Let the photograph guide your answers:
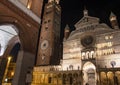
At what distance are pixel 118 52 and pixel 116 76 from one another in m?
5.47

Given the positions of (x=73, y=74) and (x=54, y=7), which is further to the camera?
(x=54, y=7)

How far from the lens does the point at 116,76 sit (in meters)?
24.0

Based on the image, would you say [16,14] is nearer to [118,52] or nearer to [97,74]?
[97,74]

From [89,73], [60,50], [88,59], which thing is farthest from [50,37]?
[89,73]

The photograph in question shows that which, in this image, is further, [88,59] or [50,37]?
[50,37]

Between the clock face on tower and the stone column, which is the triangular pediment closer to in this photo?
the clock face on tower

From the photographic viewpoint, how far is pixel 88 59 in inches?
1144

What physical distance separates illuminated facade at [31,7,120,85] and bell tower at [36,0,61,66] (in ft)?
18.2

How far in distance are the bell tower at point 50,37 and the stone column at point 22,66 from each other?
1017 inches

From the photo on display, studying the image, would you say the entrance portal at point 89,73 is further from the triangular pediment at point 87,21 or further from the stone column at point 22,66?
the stone column at point 22,66

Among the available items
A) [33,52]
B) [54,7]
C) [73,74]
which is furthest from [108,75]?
[54,7]

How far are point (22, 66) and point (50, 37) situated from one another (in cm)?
3043

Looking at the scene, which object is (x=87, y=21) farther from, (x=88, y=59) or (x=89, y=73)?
(x=89, y=73)

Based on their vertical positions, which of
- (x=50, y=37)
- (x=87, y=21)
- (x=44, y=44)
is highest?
(x=87, y=21)
